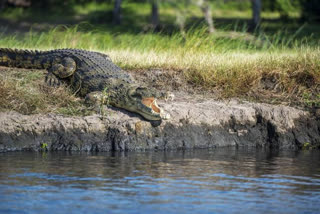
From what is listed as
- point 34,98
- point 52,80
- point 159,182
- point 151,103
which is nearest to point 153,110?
point 151,103

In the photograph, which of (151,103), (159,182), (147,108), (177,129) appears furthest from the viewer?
(151,103)

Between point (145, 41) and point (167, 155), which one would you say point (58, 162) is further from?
point (145, 41)

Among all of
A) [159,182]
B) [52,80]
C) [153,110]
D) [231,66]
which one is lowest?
[159,182]

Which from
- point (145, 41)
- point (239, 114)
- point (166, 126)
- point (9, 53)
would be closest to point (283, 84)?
point (239, 114)

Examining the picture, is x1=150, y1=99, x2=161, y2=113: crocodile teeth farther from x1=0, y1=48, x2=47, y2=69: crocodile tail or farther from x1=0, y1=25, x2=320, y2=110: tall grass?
x1=0, y1=48, x2=47, y2=69: crocodile tail

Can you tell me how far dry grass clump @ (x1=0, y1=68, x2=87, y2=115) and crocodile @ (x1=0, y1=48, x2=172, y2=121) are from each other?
0.28 metres

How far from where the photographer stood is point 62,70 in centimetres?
937

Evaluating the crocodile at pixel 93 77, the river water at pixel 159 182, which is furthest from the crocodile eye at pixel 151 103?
the river water at pixel 159 182

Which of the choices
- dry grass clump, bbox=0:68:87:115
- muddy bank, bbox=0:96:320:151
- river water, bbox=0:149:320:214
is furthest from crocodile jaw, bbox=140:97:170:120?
dry grass clump, bbox=0:68:87:115

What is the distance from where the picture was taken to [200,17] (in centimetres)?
2411

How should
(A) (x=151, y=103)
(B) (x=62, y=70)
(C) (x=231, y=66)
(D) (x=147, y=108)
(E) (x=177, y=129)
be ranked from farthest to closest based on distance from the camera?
(C) (x=231, y=66) → (B) (x=62, y=70) → (A) (x=151, y=103) → (E) (x=177, y=129) → (D) (x=147, y=108)

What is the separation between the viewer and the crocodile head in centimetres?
810

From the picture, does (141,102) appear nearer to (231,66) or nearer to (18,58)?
(231,66)

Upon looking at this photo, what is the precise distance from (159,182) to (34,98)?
2979 millimetres
